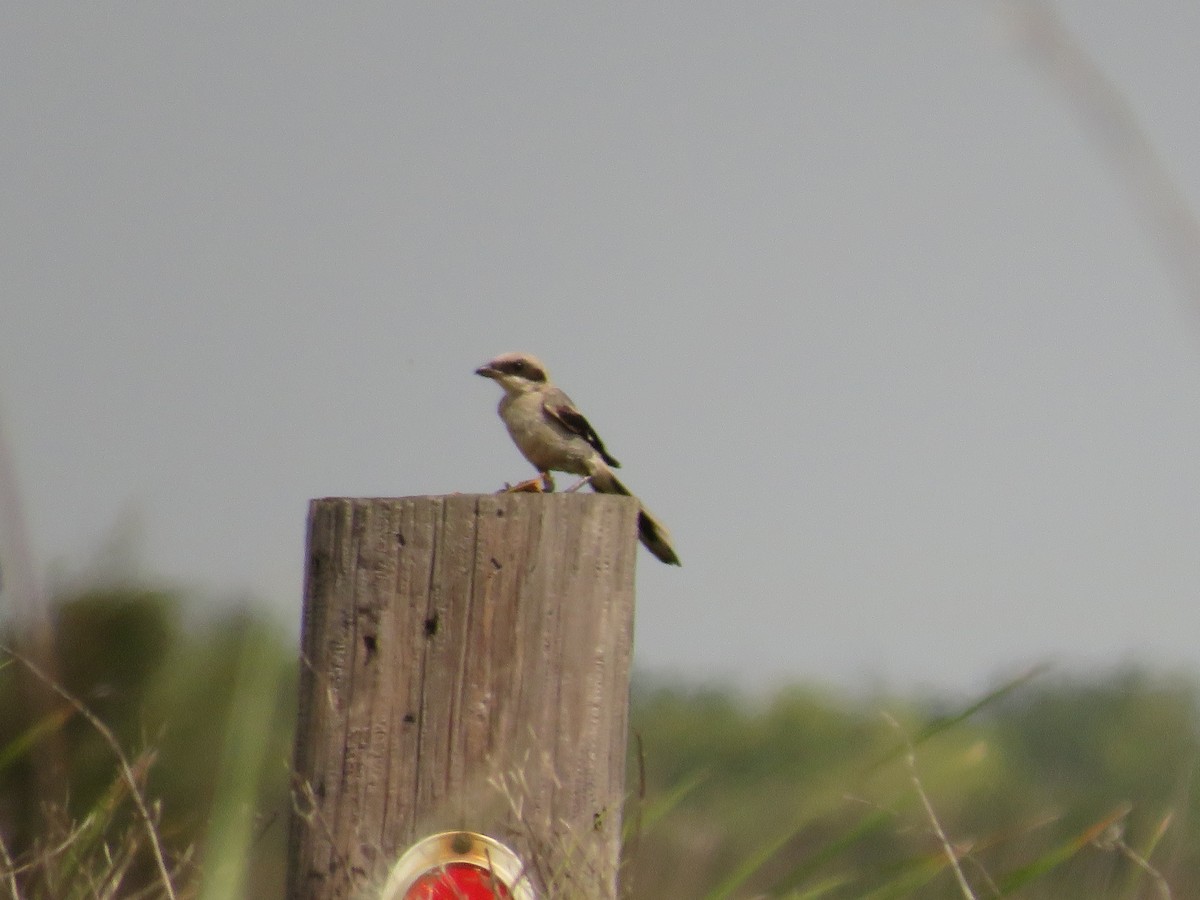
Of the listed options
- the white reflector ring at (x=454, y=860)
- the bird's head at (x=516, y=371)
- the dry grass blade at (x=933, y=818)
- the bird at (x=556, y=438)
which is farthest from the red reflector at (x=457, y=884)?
the bird's head at (x=516, y=371)

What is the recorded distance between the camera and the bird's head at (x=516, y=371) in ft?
20.9

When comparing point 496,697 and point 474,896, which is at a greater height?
point 496,697

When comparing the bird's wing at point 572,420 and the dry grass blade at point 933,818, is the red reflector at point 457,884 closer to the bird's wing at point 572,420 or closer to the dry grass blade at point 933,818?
the dry grass blade at point 933,818

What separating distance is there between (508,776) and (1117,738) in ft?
96.6

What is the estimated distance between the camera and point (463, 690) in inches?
120

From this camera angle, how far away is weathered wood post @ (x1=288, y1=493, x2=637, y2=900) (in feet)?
9.91

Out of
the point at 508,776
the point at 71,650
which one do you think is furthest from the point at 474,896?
the point at 71,650

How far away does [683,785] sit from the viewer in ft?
8.95

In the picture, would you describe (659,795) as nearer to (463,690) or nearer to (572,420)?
(463,690)

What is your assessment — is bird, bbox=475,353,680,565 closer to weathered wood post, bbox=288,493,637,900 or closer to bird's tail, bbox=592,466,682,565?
bird's tail, bbox=592,466,682,565

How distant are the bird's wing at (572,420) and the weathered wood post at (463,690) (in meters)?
2.86

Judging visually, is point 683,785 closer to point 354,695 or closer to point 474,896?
point 474,896

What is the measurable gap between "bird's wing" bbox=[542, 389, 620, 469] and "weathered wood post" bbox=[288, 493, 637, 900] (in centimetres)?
286

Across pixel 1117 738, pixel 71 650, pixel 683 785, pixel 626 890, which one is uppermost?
pixel 683 785
